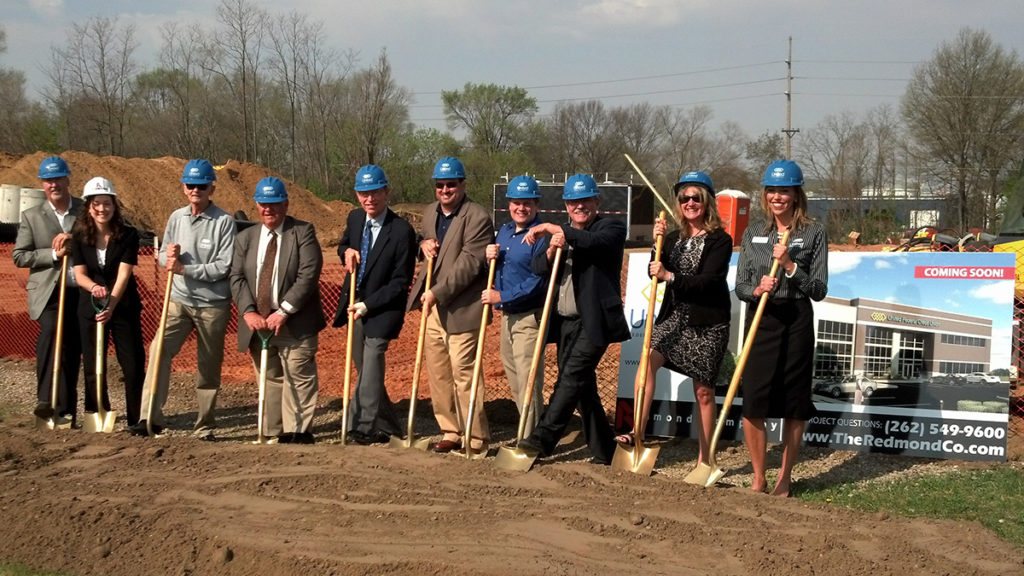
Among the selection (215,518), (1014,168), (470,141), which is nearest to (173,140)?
(470,141)

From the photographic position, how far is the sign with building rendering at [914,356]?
7.12 metres

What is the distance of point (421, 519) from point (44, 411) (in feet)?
13.6

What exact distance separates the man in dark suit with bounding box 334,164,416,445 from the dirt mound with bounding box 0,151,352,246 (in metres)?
27.1

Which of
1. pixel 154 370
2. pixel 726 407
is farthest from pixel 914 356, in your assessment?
pixel 154 370

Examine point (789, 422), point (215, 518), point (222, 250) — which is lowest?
point (215, 518)

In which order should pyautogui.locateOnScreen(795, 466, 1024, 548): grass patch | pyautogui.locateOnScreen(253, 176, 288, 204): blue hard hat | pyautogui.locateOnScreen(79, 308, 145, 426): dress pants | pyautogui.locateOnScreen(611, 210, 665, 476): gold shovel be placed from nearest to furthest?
pyautogui.locateOnScreen(795, 466, 1024, 548): grass patch → pyautogui.locateOnScreen(611, 210, 665, 476): gold shovel → pyautogui.locateOnScreen(253, 176, 288, 204): blue hard hat → pyautogui.locateOnScreen(79, 308, 145, 426): dress pants

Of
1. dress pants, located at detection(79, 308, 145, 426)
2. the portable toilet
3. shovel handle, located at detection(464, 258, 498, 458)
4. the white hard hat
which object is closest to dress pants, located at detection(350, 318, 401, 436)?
shovel handle, located at detection(464, 258, 498, 458)

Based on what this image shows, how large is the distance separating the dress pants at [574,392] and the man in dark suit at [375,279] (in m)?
Result: 1.26

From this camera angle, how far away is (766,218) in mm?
6426

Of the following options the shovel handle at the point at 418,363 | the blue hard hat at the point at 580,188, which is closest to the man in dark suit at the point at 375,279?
the shovel handle at the point at 418,363

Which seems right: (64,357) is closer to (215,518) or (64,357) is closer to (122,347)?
(122,347)

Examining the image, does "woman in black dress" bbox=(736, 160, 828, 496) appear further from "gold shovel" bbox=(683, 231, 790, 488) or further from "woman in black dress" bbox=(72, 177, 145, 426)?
"woman in black dress" bbox=(72, 177, 145, 426)

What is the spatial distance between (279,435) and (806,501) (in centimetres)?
392

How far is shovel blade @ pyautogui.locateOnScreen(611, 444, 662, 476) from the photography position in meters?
6.67
